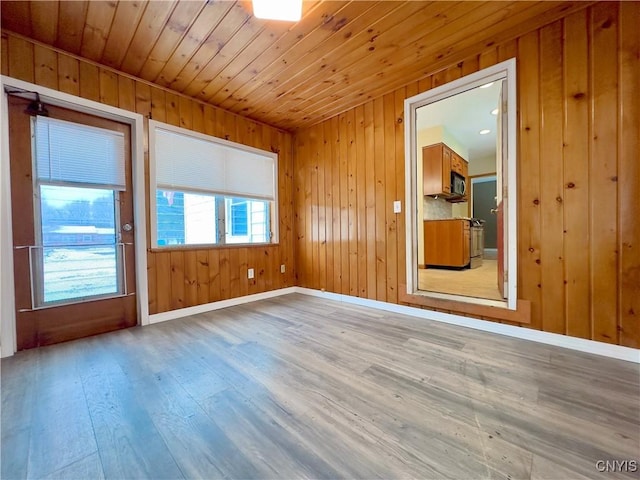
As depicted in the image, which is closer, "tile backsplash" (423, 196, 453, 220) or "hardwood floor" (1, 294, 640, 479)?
"hardwood floor" (1, 294, 640, 479)

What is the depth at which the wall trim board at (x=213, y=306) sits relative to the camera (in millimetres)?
2684

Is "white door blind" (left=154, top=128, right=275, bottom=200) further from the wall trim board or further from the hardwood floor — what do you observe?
the hardwood floor

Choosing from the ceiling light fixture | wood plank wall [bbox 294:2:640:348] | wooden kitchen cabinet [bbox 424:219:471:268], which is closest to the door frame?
the ceiling light fixture

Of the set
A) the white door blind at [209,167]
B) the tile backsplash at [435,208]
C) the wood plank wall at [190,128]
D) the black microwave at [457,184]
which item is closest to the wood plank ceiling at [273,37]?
the wood plank wall at [190,128]

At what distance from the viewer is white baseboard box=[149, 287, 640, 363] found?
1779 mm

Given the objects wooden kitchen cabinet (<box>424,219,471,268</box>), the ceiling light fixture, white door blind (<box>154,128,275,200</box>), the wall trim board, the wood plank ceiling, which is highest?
the wood plank ceiling

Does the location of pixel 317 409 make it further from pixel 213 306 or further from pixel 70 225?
pixel 70 225

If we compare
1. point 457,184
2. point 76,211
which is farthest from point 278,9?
point 457,184

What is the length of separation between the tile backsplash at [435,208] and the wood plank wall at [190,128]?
2748mm
